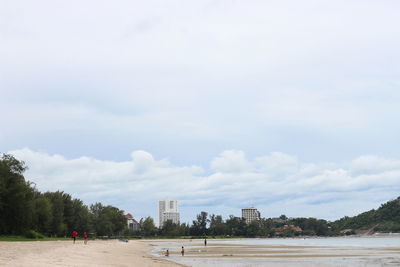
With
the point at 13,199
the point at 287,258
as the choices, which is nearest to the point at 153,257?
the point at 287,258

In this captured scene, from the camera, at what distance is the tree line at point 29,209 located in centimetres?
7719

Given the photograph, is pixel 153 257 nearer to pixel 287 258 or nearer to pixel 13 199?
pixel 287 258

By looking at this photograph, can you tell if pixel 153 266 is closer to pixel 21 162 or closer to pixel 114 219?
pixel 21 162

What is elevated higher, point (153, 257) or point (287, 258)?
point (153, 257)

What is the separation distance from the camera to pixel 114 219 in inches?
6580

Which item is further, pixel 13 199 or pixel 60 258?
pixel 13 199

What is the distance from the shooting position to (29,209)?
7956cm

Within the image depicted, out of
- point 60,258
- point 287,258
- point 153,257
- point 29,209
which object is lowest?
point 287,258

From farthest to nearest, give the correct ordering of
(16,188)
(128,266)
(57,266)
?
1. (16,188)
2. (128,266)
3. (57,266)

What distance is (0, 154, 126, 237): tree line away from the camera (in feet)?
253

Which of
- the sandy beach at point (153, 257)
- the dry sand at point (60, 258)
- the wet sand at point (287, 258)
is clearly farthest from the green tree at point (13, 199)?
the dry sand at point (60, 258)

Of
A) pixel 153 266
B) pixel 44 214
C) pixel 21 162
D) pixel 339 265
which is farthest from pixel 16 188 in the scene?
pixel 339 265

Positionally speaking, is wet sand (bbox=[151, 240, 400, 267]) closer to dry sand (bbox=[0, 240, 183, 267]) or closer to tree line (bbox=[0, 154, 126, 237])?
dry sand (bbox=[0, 240, 183, 267])

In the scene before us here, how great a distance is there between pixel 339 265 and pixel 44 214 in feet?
219
